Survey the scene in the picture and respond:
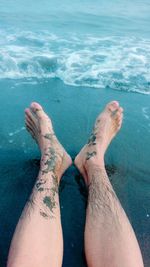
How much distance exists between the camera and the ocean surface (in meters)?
2.65

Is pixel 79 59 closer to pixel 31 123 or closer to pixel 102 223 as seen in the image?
pixel 31 123

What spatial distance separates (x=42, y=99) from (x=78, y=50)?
82.8 inches

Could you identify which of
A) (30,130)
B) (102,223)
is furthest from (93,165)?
(30,130)

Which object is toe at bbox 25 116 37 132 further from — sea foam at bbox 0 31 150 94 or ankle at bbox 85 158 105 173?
sea foam at bbox 0 31 150 94

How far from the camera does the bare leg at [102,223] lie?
1.93 m

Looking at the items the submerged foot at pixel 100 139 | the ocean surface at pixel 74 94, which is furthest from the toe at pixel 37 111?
the submerged foot at pixel 100 139

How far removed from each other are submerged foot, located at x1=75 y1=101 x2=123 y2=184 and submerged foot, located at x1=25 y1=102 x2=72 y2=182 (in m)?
0.16

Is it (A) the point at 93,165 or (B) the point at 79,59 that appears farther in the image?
(B) the point at 79,59

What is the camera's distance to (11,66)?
5059 mm

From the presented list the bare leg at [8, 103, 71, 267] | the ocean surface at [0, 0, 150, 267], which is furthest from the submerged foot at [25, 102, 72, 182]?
the ocean surface at [0, 0, 150, 267]

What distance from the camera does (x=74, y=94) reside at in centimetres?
436

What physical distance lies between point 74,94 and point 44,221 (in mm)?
2498

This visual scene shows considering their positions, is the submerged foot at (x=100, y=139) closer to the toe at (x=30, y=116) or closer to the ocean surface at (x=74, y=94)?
the ocean surface at (x=74, y=94)

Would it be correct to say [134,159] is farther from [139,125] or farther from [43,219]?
[43,219]
